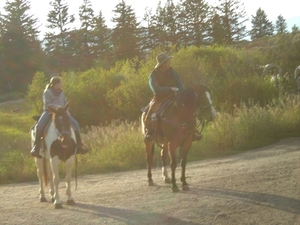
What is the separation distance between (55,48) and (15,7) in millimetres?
7865

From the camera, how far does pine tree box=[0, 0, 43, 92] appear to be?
64.3 meters

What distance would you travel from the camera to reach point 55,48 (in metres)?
74.4

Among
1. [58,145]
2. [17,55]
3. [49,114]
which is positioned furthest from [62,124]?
[17,55]

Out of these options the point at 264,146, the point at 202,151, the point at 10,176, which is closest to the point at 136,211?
the point at 10,176

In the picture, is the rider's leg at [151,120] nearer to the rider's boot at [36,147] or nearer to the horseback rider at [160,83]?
the horseback rider at [160,83]

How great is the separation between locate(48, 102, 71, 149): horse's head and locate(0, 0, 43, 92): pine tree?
55.5 metres

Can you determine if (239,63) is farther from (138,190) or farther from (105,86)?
(138,190)

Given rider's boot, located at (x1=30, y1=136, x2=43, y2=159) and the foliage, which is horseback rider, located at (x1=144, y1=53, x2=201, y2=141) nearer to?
rider's boot, located at (x1=30, y1=136, x2=43, y2=159)

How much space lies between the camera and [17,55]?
211 feet

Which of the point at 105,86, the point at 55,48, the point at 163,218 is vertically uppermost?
the point at 55,48

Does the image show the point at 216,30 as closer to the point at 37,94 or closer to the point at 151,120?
the point at 37,94

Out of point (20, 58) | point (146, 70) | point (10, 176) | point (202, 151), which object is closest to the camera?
point (10, 176)

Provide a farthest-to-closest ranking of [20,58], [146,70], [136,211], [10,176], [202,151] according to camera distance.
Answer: [20,58], [146,70], [202,151], [10,176], [136,211]

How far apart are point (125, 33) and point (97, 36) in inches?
270
